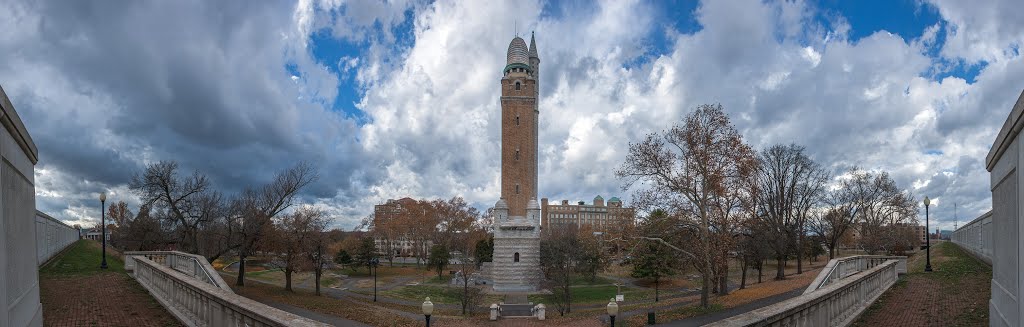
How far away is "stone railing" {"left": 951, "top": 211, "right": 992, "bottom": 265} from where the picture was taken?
23.1 meters

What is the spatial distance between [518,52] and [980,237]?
34081 millimetres

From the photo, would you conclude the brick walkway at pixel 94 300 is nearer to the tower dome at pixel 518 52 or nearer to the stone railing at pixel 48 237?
the stone railing at pixel 48 237

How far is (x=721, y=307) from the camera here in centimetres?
2264

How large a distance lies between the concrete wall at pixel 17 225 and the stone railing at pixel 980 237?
28756mm

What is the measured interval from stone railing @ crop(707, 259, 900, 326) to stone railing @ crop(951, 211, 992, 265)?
419 inches

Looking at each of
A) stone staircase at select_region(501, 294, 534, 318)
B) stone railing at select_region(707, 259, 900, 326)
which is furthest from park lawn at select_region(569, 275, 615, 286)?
stone railing at select_region(707, 259, 900, 326)

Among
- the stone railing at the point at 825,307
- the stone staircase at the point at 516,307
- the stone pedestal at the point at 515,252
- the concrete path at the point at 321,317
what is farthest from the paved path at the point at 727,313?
the stone pedestal at the point at 515,252

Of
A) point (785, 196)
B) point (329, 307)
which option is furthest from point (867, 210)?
point (329, 307)

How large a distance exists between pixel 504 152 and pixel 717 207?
26361 mm

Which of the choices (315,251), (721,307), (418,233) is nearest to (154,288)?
(721,307)

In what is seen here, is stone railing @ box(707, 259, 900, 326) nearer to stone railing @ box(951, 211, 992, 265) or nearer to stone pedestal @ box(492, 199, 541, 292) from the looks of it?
stone railing @ box(951, 211, 992, 265)

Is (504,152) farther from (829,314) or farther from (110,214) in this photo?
(110,214)

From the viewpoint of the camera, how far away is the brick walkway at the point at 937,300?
12.3 m

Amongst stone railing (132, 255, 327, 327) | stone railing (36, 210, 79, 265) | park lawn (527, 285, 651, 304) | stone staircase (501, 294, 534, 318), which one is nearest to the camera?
stone railing (132, 255, 327, 327)
